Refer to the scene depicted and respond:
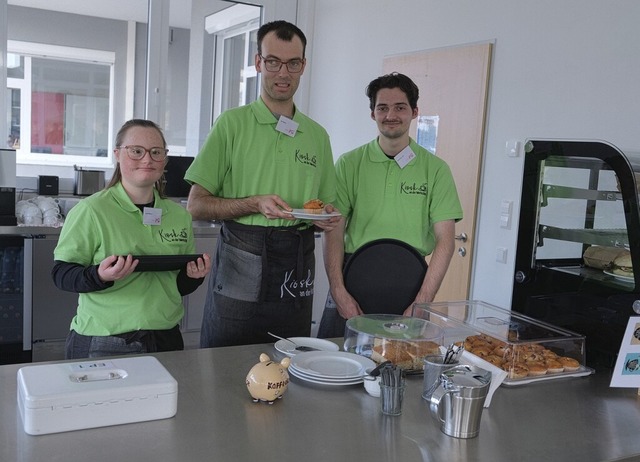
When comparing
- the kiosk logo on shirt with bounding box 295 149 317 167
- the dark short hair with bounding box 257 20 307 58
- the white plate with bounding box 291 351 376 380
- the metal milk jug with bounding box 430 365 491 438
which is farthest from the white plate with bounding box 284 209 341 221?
the metal milk jug with bounding box 430 365 491 438

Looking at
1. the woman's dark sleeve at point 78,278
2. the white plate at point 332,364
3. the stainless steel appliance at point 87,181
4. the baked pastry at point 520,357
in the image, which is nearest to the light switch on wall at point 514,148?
the baked pastry at point 520,357

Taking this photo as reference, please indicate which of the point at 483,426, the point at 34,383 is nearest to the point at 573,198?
the point at 483,426

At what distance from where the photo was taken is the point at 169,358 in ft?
5.77

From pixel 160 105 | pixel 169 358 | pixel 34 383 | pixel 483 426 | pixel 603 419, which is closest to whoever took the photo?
pixel 34 383

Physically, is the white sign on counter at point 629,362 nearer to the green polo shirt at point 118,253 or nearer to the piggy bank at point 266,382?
the piggy bank at point 266,382

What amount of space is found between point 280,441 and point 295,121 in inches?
50.9

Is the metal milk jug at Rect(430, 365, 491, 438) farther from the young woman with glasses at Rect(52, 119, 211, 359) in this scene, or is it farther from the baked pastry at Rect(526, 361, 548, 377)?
the young woman with glasses at Rect(52, 119, 211, 359)

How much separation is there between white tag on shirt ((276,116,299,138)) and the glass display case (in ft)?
2.59

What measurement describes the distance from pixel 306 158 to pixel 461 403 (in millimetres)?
1177

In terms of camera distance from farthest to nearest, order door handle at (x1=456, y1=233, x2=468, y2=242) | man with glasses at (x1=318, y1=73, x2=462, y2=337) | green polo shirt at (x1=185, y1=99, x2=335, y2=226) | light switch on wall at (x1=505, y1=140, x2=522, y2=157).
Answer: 1. door handle at (x1=456, y1=233, x2=468, y2=242)
2. light switch on wall at (x1=505, y1=140, x2=522, y2=157)
3. man with glasses at (x1=318, y1=73, x2=462, y2=337)
4. green polo shirt at (x1=185, y1=99, x2=335, y2=226)

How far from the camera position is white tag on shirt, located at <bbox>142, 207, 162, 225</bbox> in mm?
2014

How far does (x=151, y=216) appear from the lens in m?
2.02

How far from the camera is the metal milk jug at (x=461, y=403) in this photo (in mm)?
1386

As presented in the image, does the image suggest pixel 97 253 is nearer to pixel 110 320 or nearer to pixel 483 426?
pixel 110 320
